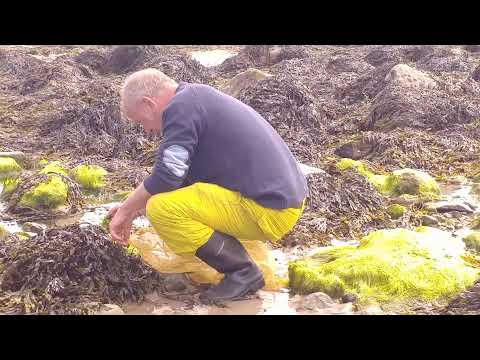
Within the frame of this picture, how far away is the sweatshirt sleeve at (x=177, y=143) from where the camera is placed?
4.35 m

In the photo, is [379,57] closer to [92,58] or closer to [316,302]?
[92,58]

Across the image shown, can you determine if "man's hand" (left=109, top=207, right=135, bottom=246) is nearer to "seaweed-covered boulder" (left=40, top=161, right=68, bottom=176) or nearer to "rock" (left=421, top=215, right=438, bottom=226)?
"seaweed-covered boulder" (left=40, top=161, right=68, bottom=176)

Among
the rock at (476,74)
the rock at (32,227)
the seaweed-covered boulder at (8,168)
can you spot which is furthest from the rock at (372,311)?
the rock at (476,74)

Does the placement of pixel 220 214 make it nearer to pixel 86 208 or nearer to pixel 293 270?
pixel 293 270

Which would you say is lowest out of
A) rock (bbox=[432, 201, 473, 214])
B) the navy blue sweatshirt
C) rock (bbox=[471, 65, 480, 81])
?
rock (bbox=[432, 201, 473, 214])

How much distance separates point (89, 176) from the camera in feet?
23.4

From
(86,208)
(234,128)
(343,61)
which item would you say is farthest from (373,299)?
(343,61)

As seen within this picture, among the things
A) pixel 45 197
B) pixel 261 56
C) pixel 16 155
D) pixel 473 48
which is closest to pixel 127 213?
pixel 45 197

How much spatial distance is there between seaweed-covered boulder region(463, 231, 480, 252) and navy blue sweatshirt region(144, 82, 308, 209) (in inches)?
61.8

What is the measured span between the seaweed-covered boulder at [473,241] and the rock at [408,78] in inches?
178

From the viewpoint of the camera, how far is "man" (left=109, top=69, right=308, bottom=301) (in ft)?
14.7

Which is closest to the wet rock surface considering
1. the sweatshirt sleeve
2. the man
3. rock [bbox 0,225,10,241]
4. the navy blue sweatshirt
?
rock [bbox 0,225,10,241]

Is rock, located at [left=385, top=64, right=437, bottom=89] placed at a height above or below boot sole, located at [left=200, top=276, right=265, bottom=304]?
above

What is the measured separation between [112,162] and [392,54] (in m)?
6.49
